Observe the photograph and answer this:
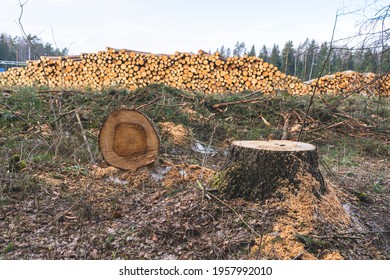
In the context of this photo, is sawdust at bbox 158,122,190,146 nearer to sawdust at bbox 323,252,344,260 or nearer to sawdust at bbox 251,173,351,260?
sawdust at bbox 251,173,351,260

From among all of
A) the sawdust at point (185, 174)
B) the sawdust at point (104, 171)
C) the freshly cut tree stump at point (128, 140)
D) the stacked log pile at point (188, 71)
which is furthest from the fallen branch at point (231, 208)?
the stacked log pile at point (188, 71)

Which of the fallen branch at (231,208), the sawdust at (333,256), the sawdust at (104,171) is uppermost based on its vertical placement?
the fallen branch at (231,208)

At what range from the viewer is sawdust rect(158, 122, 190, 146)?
5555 mm

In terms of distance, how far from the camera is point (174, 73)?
9.80m

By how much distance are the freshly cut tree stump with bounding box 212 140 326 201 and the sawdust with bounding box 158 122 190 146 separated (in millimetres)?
2736

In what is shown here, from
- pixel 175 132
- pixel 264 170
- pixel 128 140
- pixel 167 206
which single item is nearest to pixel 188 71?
pixel 175 132

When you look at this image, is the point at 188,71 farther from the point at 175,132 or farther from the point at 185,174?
the point at 185,174

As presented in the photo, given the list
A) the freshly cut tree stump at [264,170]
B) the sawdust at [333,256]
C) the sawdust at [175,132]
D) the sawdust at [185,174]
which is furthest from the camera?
the sawdust at [175,132]

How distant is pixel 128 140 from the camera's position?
4.17 metres

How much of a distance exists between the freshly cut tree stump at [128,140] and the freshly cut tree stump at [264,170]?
155 cm

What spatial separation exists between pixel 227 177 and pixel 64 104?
505 cm

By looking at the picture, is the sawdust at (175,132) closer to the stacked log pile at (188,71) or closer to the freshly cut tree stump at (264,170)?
the freshly cut tree stump at (264,170)

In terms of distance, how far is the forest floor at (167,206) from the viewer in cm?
232

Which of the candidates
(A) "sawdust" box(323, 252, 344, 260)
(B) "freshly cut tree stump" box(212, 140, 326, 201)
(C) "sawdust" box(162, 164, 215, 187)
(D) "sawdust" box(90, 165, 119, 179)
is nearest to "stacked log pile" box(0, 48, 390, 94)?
(C) "sawdust" box(162, 164, 215, 187)
